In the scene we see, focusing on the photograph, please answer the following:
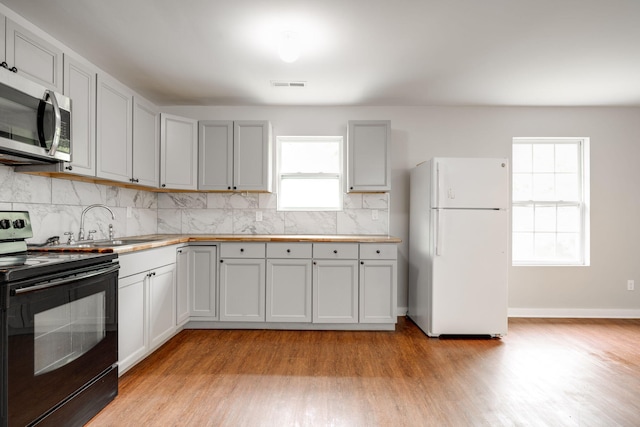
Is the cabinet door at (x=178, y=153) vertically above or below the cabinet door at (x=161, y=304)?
above

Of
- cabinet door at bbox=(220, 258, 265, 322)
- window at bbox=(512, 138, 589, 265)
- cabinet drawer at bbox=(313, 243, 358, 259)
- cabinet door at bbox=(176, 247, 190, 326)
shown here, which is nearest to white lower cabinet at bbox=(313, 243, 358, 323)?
cabinet drawer at bbox=(313, 243, 358, 259)

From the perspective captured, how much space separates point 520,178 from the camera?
4238 mm

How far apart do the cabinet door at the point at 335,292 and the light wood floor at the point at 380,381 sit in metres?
0.18

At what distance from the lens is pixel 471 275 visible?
10.9 ft

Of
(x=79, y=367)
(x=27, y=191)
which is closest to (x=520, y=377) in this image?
(x=79, y=367)

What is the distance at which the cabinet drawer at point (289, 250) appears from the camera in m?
3.48

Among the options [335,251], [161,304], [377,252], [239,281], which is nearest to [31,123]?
[161,304]

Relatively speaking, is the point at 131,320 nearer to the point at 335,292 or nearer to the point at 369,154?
the point at 335,292

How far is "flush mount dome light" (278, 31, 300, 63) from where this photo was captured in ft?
8.23

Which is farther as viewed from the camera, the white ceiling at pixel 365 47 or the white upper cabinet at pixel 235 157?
the white upper cabinet at pixel 235 157

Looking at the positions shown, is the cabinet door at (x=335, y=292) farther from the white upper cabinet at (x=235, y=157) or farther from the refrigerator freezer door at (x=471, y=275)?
the white upper cabinet at (x=235, y=157)

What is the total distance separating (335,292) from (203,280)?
1296mm

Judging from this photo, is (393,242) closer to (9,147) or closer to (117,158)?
(117,158)

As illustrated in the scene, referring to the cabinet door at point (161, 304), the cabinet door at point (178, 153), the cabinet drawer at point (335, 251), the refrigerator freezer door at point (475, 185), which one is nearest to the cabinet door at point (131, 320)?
the cabinet door at point (161, 304)
